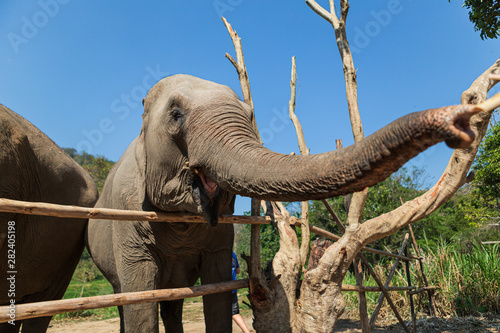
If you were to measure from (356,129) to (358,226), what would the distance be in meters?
0.98

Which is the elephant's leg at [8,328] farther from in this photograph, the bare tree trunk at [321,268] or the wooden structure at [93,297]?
the bare tree trunk at [321,268]

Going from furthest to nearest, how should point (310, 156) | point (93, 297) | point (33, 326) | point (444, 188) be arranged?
point (33, 326)
point (444, 188)
point (93, 297)
point (310, 156)

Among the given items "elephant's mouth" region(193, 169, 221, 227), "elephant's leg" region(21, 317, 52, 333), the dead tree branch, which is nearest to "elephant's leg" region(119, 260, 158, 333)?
"elephant's mouth" region(193, 169, 221, 227)

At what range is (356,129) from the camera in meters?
4.07

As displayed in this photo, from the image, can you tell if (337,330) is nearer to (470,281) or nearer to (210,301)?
(470,281)

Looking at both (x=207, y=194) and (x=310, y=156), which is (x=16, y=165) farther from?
(x=310, y=156)

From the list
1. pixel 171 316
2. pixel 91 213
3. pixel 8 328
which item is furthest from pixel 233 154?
pixel 8 328

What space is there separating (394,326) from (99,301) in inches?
256

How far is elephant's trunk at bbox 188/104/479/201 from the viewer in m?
1.31

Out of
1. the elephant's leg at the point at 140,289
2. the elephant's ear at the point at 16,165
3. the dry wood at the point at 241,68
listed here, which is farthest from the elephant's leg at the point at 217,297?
the elephant's ear at the point at 16,165

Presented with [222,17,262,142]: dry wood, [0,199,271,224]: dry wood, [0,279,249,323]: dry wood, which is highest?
[222,17,262,142]: dry wood

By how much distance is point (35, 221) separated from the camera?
13.4 feet

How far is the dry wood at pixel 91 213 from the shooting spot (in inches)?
88.0

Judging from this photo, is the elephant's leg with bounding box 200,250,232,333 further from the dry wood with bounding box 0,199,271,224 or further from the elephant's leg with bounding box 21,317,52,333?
the elephant's leg with bounding box 21,317,52,333
